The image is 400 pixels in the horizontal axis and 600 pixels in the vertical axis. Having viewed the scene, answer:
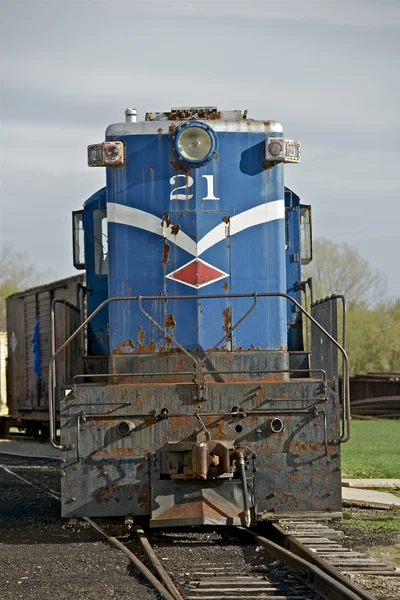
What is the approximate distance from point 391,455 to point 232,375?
31.4ft

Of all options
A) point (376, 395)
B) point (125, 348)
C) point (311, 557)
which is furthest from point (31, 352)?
point (311, 557)

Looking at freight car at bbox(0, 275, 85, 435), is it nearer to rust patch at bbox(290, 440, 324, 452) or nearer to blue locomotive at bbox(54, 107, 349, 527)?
blue locomotive at bbox(54, 107, 349, 527)

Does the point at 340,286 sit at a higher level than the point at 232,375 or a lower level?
higher

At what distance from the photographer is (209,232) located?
9000 mm

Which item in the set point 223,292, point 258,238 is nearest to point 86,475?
point 223,292

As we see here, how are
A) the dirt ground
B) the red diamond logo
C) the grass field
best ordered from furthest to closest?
the grass field, the red diamond logo, the dirt ground

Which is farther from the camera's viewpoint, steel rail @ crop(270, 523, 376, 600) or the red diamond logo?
the red diamond logo

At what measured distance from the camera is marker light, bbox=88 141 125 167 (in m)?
9.05

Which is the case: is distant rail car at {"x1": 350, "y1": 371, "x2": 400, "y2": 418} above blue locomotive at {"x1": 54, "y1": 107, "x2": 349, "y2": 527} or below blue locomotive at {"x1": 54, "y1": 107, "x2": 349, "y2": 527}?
below

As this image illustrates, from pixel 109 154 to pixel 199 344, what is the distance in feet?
6.29

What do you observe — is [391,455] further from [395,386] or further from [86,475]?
[395,386]

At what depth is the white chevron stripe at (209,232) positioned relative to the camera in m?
8.98

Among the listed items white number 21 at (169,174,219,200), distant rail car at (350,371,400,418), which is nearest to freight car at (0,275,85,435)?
white number 21 at (169,174,219,200)

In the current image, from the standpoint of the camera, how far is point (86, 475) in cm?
812
